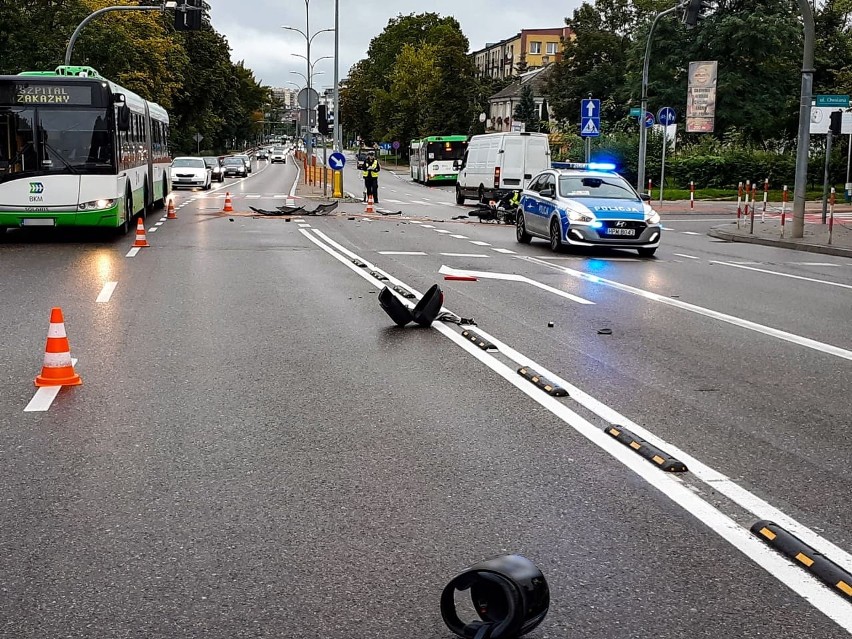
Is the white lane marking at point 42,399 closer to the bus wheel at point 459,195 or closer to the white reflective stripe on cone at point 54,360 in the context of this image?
the white reflective stripe on cone at point 54,360

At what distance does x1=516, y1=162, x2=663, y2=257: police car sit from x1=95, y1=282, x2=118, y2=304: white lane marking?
29.0ft

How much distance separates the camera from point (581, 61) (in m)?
95.2

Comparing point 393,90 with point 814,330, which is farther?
point 393,90

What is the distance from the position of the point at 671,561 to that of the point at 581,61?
94.5 meters

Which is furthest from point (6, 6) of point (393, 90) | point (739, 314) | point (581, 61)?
point (393, 90)

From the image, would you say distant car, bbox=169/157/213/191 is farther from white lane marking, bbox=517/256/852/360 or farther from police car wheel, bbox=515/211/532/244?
white lane marking, bbox=517/256/852/360

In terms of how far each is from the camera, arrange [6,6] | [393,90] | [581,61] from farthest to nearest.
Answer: [393,90] → [581,61] → [6,6]

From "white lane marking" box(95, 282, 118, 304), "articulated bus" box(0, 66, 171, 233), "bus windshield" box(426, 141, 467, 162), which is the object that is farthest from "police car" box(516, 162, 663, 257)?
"bus windshield" box(426, 141, 467, 162)

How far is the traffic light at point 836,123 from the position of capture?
1033 inches

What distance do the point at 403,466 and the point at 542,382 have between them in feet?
7.81

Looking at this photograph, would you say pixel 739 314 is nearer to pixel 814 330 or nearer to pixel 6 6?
pixel 814 330

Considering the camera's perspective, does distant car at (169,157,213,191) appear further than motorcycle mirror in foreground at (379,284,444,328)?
Yes

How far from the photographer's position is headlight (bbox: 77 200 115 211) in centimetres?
Result: 1994

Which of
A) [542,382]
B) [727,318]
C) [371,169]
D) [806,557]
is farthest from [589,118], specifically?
[806,557]
